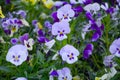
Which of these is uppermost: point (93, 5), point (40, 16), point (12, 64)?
point (40, 16)

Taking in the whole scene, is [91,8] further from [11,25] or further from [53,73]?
[53,73]

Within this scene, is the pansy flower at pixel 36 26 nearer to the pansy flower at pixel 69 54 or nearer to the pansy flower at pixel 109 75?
the pansy flower at pixel 69 54

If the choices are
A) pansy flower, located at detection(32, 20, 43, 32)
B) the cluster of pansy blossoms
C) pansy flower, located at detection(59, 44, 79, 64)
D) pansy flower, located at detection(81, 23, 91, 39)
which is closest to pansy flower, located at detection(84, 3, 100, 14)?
the cluster of pansy blossoms

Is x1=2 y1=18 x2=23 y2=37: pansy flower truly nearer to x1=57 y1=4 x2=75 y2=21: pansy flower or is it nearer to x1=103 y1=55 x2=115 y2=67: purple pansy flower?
x1=57 y1=4 x2=75 y2=21: pansy flower

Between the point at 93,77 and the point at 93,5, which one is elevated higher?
the point at 93,5

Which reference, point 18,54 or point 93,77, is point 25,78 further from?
point 93,77

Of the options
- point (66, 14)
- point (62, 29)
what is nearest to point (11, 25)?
point (66, 14)

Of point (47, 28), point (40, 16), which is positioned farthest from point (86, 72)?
point (40, 16)
